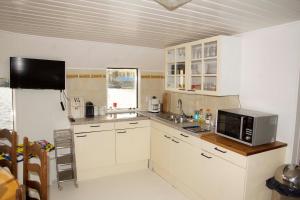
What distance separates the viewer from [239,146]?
2068mm

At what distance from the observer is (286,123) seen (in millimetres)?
2195

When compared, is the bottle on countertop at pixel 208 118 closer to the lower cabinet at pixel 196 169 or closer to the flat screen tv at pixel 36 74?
the lower cabinet at pixel 196 169

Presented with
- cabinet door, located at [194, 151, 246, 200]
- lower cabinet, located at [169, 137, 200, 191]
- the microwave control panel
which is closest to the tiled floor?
lower cabinet, located at [169, 137, 200, 191]

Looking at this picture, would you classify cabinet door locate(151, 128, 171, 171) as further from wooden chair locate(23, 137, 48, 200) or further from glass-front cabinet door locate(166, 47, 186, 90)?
wooden chair locate(23, 137, 48, 200)

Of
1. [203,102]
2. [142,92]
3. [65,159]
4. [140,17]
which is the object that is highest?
[140,17]

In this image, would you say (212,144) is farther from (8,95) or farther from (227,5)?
(8,95)

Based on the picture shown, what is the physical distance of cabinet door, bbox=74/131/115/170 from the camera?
9.86 feet

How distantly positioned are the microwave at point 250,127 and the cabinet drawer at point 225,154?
0.64 ft

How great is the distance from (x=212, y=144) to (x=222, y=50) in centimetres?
114

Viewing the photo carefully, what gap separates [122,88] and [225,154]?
2344mm

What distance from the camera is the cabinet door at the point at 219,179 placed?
1.97 metres

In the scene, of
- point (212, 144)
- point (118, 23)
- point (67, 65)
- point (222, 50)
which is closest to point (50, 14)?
point (118, 23)

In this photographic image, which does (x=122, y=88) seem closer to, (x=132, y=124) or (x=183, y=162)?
(x=132, y=124)

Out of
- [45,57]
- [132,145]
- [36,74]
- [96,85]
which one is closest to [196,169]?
[132,145]
